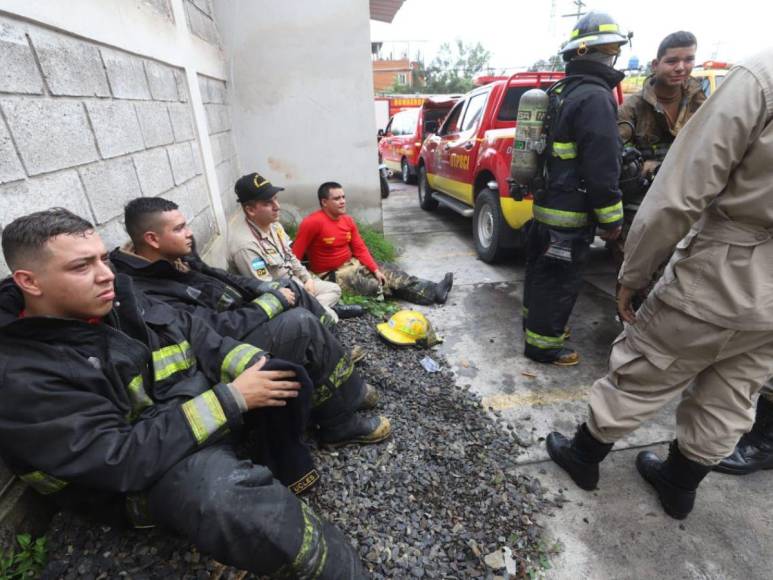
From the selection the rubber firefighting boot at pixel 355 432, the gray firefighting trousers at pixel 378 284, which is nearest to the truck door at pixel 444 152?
the gray firefighting trousers at pixel 378 284

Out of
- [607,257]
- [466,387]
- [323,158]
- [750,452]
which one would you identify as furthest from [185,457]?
[607,257]

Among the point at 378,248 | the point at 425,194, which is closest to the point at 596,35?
the point at 378,248

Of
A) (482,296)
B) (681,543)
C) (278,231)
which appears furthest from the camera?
(482,296)

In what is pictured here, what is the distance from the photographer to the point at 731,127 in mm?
1281

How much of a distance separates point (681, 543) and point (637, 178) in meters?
2.27

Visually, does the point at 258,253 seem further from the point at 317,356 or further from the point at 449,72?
the point at 449,72

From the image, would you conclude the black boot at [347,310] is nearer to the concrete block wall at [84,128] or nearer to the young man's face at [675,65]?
the concrete block wall at [84,128]

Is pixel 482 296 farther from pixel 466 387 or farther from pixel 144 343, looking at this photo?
pixel 144 343

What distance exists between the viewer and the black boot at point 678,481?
68.6 inches

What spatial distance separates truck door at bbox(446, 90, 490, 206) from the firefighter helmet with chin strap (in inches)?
88.3

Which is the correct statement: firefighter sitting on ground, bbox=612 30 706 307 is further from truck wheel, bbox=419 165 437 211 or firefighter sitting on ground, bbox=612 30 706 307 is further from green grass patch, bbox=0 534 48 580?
truck wheel, bbox=419 165 437 211

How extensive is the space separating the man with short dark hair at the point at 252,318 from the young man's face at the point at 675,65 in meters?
2.99

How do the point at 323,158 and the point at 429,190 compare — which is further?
the point at 429,190

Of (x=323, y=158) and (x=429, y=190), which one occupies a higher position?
(x=323, y=158)
